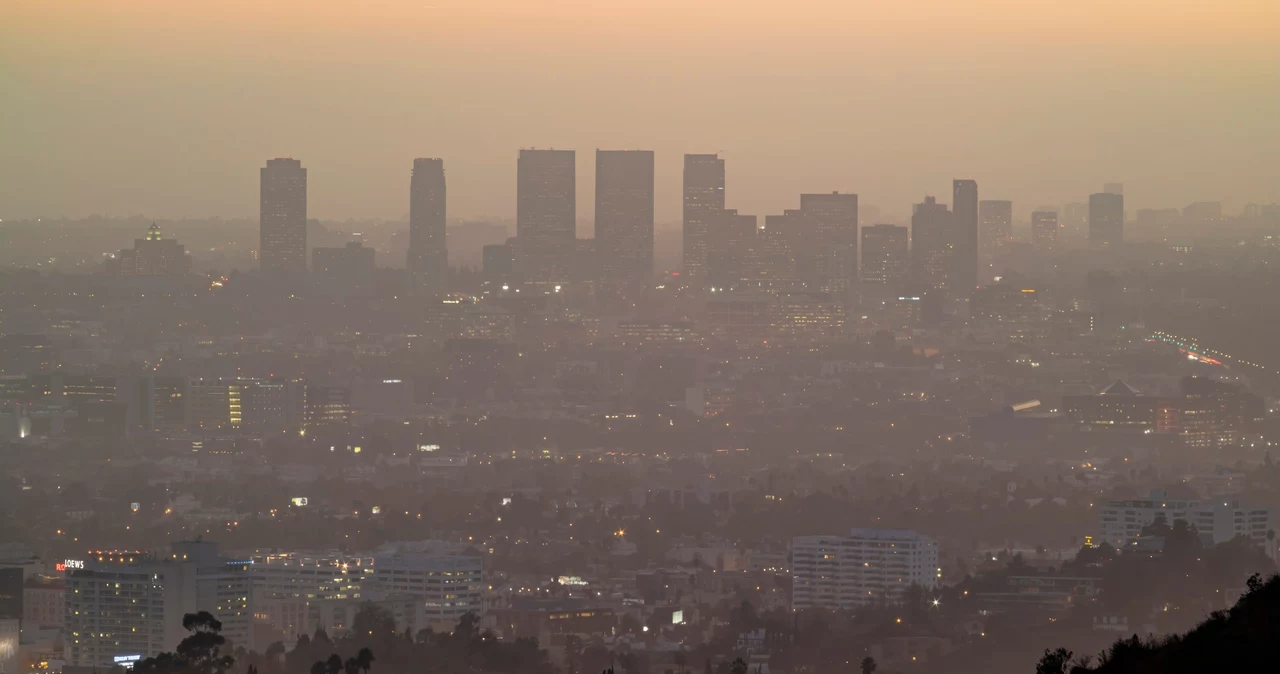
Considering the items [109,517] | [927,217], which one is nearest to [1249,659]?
[109,517]

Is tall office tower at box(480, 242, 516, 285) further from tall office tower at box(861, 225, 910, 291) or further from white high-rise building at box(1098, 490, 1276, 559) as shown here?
white high-rise building at box(1098, 490, 1276, 559)

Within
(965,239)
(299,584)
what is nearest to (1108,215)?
(965,239)

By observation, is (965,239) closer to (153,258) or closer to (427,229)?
(427,229)

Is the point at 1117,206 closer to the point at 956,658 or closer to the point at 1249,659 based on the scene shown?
the point at 956,658

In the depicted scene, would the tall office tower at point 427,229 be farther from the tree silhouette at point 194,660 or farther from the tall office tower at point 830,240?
the tree silhouette at point 194,660

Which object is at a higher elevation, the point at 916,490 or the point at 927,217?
the point at 927,217

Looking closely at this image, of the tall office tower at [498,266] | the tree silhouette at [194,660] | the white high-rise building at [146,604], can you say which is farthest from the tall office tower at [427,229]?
the tree silhouette at [194,660]
